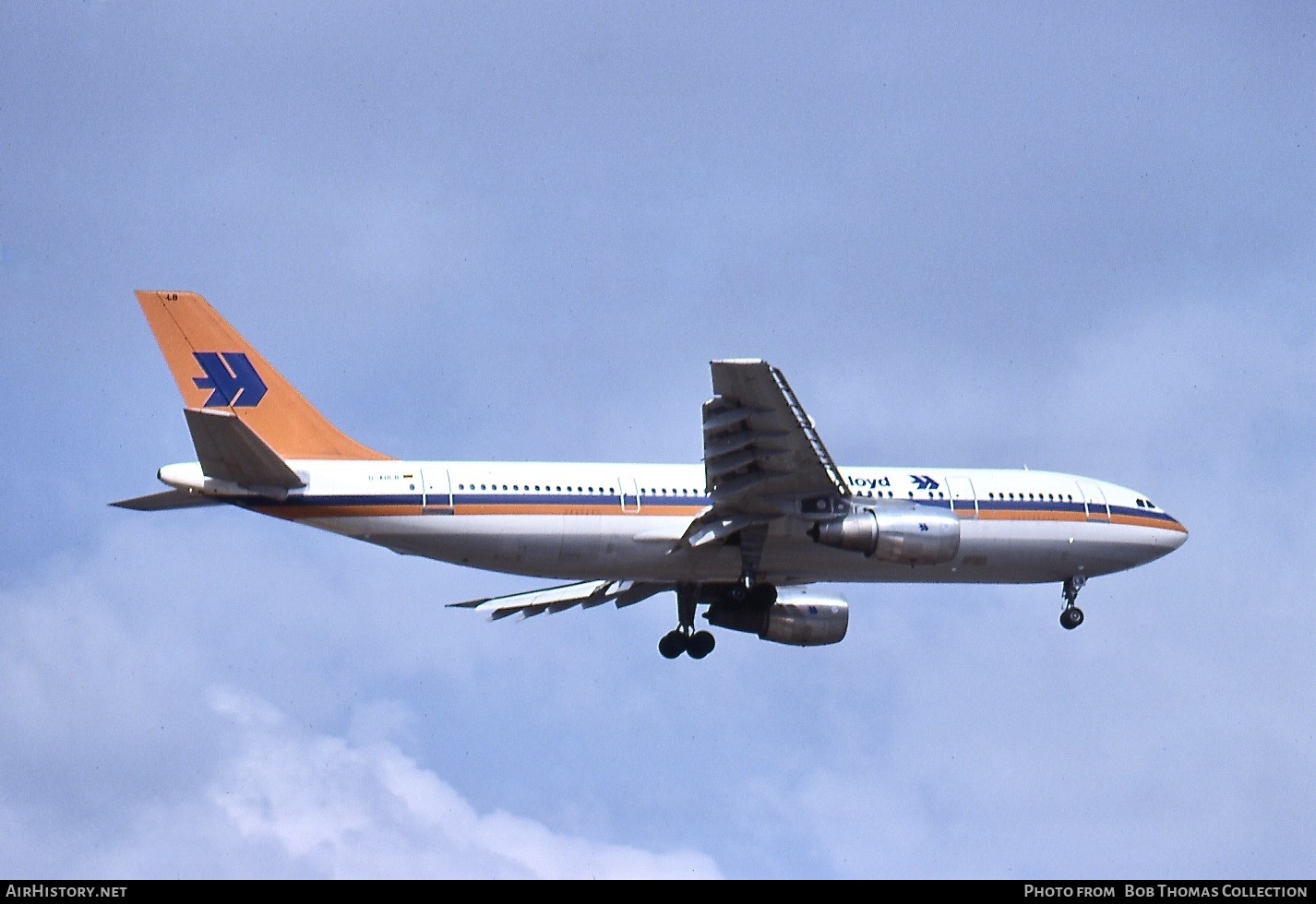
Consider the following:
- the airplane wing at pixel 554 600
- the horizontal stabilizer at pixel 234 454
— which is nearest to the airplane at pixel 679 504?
the horizontal stabilizer at pixel 234 454

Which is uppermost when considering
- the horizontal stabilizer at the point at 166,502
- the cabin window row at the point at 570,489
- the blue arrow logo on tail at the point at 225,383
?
the blue arrow logo on tail at the point at 225,383

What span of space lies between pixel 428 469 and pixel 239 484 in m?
4.12

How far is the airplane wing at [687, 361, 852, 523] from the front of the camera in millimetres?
35875

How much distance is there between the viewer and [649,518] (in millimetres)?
39594

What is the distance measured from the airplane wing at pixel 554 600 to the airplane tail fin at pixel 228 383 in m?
7.98

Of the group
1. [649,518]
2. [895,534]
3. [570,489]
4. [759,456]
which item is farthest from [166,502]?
[895,534]

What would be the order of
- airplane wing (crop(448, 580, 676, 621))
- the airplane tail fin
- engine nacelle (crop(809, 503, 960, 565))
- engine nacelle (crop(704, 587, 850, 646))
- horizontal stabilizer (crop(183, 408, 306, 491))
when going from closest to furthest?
horizontal stabilizer (crop(183, 408, 306, 491)) < engine nacelle (crop(809, 503, 960, 565)) < the airplane tail fin < engine nacelle (crop(704, 587, 850, 646)) < airplane wing (crop(448, 580, 676, 621))

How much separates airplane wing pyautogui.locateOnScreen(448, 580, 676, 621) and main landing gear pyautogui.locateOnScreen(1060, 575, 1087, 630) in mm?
10339

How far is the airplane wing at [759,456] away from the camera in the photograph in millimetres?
35875

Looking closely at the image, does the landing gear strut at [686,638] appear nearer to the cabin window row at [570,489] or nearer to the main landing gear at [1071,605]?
the cabin window row at [570,489]

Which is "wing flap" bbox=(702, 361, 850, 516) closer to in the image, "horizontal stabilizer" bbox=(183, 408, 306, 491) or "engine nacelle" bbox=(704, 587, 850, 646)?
"engine nacelle" bbox=(704, 587, 850, 646)

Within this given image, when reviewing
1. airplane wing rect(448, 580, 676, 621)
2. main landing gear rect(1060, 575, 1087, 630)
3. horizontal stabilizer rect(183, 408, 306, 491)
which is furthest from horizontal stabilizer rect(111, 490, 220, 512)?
main landing gear rect(1060, 575, 1087, 630)
